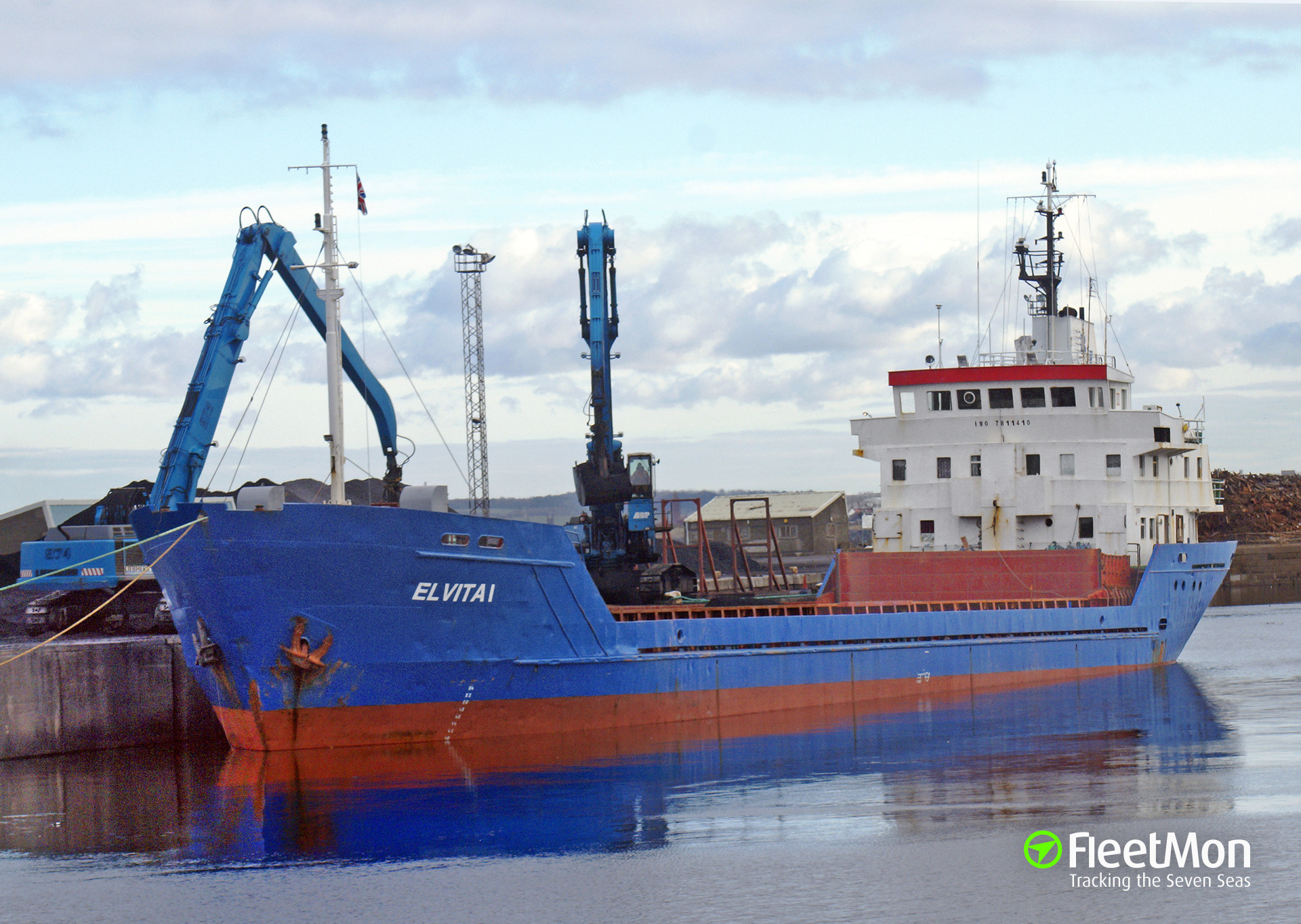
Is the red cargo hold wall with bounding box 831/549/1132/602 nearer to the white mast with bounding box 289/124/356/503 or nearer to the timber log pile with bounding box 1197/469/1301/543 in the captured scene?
the white mast with bounding box 289/124/356/503

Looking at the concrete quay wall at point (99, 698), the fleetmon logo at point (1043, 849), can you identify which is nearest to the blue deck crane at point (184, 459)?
the concrete quay wall at point (99, 698)

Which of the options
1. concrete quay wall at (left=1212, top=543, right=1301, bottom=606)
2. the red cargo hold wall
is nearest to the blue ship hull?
the red cargo hold wall

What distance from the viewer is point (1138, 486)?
101 ft

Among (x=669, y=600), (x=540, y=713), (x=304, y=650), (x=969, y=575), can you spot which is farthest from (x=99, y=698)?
(x=969, y=575)

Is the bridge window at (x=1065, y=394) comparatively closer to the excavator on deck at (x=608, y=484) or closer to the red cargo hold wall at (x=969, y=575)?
the red cargo hold wall at (x=969, y=575)

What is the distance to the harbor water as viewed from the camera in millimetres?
12648

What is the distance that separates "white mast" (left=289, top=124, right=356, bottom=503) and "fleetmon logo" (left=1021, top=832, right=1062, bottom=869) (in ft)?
35.6

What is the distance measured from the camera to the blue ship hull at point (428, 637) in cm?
1912

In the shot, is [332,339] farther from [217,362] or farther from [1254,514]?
[1254,514]

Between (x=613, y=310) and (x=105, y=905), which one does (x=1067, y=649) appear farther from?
(x=105, y=905)

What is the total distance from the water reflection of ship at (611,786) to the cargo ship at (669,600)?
2.56 feet

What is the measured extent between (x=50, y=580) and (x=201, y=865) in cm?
1574

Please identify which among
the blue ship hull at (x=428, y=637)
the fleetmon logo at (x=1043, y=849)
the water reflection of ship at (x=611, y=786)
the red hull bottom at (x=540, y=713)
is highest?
the blue ship hull at (x=428, y=637)

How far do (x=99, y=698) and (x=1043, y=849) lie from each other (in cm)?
1572
